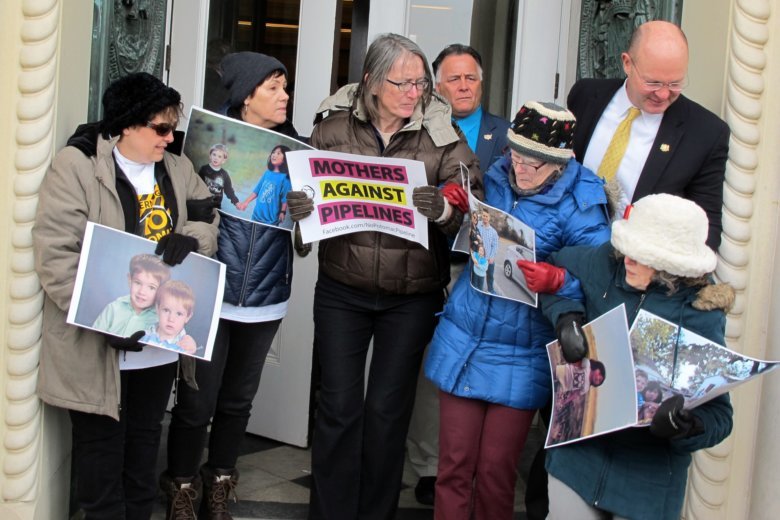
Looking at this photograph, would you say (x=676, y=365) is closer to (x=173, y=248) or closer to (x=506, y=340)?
(x=506, y=340)

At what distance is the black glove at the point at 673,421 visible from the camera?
9.00 feet

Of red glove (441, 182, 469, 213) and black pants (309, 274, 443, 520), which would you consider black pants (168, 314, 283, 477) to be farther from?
red glove (441, 182, 469, 213)

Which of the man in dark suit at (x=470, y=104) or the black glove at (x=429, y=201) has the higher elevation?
the man in dark suit at (x=470, y=104)

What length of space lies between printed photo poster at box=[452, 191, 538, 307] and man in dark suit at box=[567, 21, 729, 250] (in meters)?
0.42

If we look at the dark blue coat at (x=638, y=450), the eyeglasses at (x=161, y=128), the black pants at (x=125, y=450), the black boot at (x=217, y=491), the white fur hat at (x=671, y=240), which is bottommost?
the black boot at (x=217, y=491)

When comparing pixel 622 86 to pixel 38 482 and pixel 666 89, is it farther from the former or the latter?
pixel 38 482

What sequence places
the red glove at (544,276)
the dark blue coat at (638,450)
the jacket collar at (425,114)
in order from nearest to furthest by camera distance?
the dark blue coat at (638,450) → the red glove at (544,276) → the jacket collar at (425,114)

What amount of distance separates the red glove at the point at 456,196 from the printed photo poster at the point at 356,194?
0.10 m

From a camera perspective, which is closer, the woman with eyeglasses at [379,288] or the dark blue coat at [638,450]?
the dark blue coat at [638,450]

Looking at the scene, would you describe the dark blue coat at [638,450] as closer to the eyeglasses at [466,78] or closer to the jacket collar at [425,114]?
the jacket collar at [425,114]

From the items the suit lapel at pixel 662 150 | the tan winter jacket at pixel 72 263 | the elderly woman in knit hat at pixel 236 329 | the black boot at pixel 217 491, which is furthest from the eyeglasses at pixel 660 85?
the black boot at pixel 217 491

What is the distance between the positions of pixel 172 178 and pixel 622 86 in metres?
1.69

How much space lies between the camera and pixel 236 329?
4.12 metres

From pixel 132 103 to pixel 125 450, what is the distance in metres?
1.24
